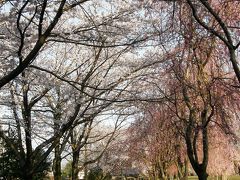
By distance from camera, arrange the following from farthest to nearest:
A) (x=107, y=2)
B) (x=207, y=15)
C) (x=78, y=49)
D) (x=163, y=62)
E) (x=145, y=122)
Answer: (x=145, y=122) < (x=78, y=49) < (x=163, y=62) < (x=107, y=2) < (x=207, y=15)

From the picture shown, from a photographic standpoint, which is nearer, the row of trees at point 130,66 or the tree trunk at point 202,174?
the row of trees at point 130,66

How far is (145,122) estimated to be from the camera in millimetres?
14180

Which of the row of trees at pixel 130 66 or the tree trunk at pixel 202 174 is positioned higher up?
the row of trees at pixel 130 66

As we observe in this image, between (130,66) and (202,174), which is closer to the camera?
(202,174)

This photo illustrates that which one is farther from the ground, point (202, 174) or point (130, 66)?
point (130, 66)

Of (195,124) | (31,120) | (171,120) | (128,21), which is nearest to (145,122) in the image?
(171,120)

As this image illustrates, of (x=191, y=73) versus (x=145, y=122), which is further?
(x=145, y=122)

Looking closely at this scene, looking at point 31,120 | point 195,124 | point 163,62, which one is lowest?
point 195,124

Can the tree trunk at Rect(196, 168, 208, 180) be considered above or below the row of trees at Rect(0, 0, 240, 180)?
below

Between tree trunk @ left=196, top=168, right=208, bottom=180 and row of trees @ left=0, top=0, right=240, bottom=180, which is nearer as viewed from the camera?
row of trees @ left=0, top=0, right=240, bottom=180

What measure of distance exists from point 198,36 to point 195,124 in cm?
203

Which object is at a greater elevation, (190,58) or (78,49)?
(78,49)

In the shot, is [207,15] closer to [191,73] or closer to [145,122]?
[191,73]

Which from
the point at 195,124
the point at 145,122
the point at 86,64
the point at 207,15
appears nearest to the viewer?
the point at 207,15
